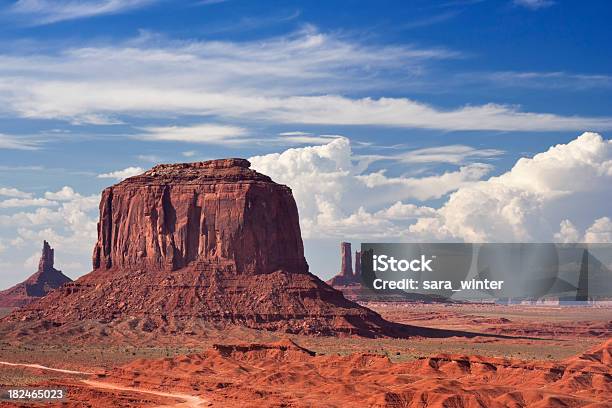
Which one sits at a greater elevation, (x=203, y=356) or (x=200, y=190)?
(x=200, y=190)

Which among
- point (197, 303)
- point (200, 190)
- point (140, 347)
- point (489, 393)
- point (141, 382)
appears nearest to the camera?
point (489, 393)

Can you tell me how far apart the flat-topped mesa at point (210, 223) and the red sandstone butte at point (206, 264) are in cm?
16

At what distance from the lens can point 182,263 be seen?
16275 centimetres

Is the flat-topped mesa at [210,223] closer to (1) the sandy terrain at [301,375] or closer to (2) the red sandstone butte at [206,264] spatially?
(2) the red sandstone butte at [206,264]

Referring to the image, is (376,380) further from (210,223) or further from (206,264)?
(210,223)

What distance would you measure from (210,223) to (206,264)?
660cm

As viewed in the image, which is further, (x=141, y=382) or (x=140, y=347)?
(x=140, y=347)

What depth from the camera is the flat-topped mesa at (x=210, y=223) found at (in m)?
162

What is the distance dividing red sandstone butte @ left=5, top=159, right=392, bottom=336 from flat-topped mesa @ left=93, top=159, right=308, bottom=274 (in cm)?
16

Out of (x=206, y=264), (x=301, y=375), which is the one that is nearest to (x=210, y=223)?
(x=206, y=264)

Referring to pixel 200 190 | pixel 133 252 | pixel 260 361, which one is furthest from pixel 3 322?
pixel 260 361

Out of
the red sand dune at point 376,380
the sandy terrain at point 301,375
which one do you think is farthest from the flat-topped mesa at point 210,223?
the red sand dune at point 376,380

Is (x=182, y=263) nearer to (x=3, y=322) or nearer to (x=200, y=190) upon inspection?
(x=200, y=190)

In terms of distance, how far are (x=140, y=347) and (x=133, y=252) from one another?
107 ft
